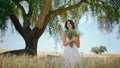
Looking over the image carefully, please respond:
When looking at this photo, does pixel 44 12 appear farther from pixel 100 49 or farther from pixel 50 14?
pixel 100 49

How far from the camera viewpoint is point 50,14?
16688 mm

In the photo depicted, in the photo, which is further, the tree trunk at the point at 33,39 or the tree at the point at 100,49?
the tree at the point at 100,49

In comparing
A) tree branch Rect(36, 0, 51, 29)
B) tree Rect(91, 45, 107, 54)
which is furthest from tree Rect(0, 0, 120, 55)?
tree Rect(91, 45, 107, 54)

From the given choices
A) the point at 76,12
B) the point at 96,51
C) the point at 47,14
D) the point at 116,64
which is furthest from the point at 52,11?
the point at 96,51

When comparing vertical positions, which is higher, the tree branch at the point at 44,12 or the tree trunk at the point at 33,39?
the tree branch at the point at 44,12

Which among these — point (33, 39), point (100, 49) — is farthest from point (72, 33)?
point (100, 49)

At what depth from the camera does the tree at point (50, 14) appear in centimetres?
1577

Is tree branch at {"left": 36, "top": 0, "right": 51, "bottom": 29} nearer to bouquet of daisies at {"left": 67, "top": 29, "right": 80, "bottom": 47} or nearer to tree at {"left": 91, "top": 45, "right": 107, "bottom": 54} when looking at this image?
bouquet of daisies at {"left": 67, "top": 29, "right": 80, "bottom": 47}

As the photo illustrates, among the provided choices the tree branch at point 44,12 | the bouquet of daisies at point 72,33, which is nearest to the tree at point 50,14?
the tree branch at point 44,12

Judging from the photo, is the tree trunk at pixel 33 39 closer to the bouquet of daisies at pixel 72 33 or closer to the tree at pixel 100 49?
the bouquet of daisies at pixel 72 33

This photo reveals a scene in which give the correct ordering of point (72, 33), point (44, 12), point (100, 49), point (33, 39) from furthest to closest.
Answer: point (100, 49), point (33, 39), point (44, 12), point (72, 33)

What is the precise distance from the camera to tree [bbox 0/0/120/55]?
1577 cm

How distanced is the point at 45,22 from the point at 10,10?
2635mm

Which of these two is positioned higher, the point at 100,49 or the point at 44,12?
the point at 44,12
